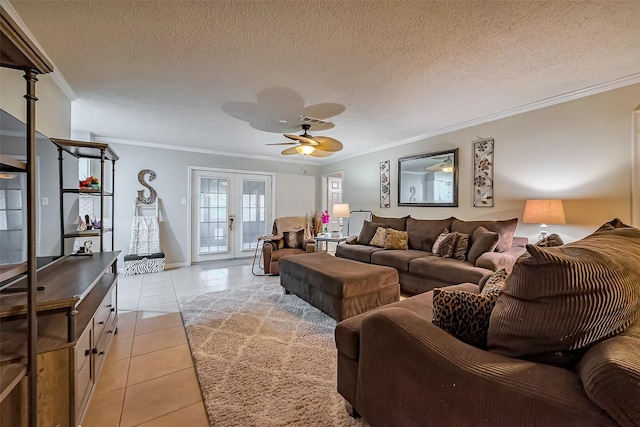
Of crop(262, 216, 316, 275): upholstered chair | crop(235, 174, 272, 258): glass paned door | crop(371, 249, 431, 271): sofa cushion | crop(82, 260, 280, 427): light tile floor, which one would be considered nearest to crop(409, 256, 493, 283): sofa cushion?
crop(371, 249, 431, 271): sofa cushion

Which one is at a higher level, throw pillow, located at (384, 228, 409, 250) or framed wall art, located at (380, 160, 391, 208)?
framed wall art, located at (380, 160, 391, 208)

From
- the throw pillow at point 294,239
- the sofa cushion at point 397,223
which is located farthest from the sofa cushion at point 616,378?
the throw pillow at point 294,239

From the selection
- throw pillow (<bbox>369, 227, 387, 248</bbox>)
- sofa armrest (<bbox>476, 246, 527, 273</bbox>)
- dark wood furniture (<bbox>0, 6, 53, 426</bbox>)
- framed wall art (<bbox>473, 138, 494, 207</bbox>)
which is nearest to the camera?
dark wood furniture (<bbox>0, 6, 53, 426</bbox>)

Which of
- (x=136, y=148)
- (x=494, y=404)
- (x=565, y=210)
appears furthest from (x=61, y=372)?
→ (x=136, y=148)

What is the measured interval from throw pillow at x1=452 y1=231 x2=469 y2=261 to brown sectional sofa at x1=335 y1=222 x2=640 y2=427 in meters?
2.27

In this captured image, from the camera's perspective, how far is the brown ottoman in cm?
252

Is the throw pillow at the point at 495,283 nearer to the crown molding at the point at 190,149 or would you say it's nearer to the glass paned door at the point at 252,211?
the glass paned door at the point at 252,211

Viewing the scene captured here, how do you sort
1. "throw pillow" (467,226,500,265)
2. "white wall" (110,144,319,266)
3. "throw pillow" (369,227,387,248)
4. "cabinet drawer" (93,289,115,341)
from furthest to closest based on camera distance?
"white wall" (110,144,319,266)
"throw pillow" (369,227,387,248)
"throw pillow" (467,226,500,265)
"cabinet drawer" (93,289,115,341)

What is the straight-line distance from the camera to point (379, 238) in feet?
14.5

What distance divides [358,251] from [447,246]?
1.35m

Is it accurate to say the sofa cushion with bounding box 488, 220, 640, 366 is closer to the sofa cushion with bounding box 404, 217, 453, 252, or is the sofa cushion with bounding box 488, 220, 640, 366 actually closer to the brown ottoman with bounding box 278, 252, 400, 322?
the brown ottoman with bounding box 278, 252, 400, 322

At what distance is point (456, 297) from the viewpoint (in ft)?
3.85

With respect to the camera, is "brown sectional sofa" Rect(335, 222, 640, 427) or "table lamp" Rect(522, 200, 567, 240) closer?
"brown sectional sofa" Rect(335, 222, 640, 427)

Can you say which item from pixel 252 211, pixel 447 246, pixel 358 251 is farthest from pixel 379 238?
pixel 252 211
